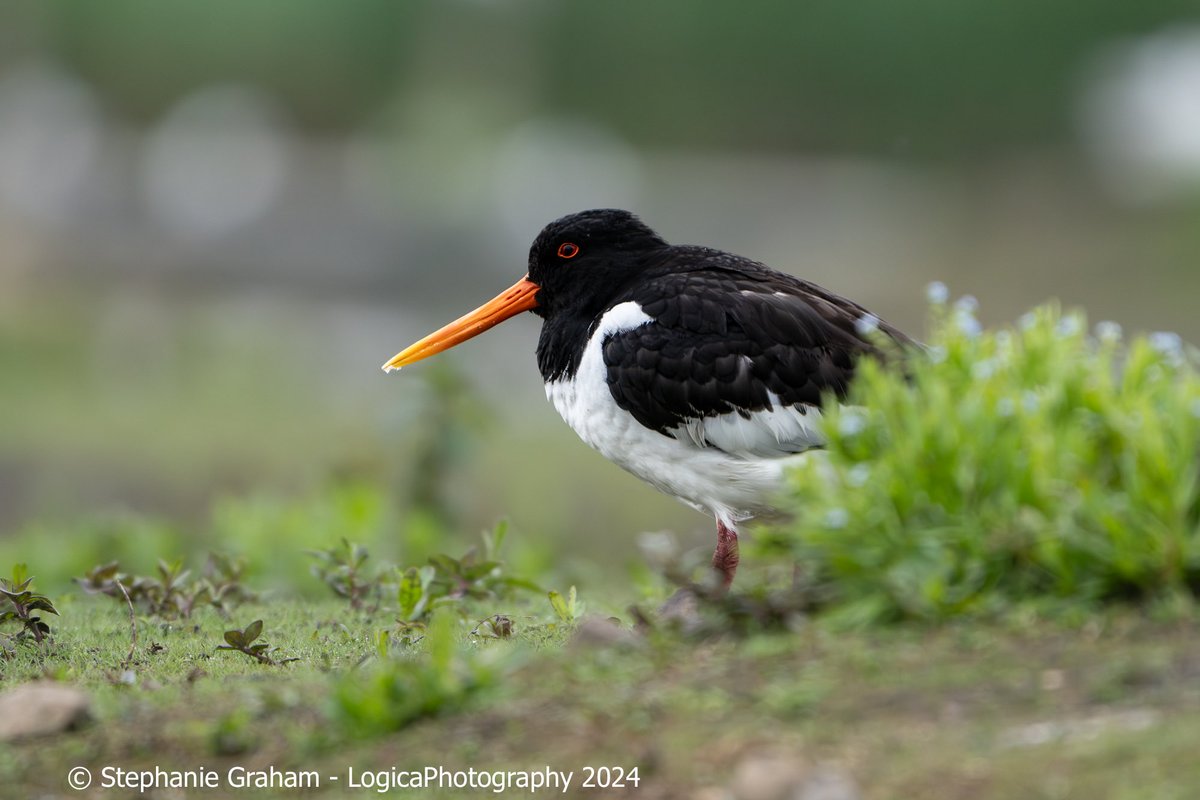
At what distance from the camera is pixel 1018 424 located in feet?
13.0

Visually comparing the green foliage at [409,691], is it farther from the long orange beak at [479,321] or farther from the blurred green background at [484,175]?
the blurred green background at [484,175]

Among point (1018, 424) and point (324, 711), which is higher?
point (1018, 424)

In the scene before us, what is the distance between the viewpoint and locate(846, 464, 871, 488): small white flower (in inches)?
156

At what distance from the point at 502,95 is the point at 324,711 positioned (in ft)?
77.2

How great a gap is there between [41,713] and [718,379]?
275cm

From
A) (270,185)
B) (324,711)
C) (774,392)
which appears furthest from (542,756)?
(270,185)

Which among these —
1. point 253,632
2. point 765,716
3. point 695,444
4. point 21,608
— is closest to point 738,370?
point 695,444

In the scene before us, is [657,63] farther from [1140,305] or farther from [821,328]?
[821,328]

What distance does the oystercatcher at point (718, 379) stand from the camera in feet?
18.9

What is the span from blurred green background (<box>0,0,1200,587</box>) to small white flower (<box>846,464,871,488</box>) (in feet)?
28.3

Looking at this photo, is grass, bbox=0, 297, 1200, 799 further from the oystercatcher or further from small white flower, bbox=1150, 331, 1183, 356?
the oystercatcher

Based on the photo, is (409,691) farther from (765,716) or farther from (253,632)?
(253,632)

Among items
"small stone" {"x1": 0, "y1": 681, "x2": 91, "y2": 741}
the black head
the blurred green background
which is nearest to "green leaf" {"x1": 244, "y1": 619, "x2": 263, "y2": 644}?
"small stone" {"x1": 0, "y1": 681, "x2": 91, "y2": 741}

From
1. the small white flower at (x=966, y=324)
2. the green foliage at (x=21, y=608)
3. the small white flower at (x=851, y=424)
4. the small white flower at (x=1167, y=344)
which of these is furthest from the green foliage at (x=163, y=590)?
the small white flower at (x=1167, y=344)
